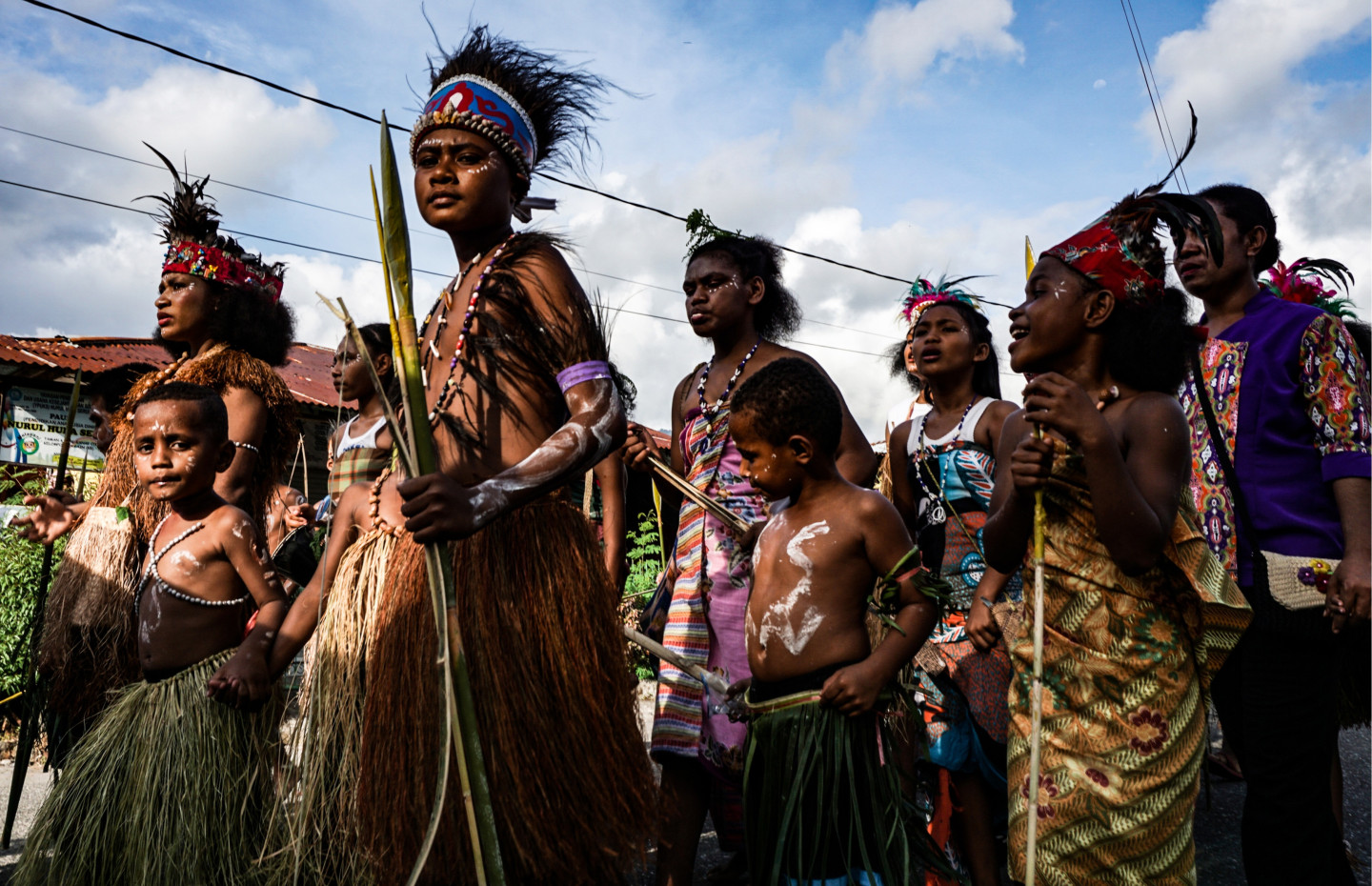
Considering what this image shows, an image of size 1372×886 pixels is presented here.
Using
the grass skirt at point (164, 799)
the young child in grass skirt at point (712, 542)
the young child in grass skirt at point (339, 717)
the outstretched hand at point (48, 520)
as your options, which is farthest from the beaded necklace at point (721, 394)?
the outstretched hand at point (48, 520)

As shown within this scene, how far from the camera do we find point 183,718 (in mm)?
2645

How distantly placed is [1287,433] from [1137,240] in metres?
0.93

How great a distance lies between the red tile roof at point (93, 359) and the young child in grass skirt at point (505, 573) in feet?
24.9

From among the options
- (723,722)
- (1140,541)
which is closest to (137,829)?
(723,722)

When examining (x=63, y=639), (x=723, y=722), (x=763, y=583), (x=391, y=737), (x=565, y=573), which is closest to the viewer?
(x=391, y=737)

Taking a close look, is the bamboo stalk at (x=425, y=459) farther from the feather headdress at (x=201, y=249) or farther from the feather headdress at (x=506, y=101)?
the feather headdress at (x=201, y=249)

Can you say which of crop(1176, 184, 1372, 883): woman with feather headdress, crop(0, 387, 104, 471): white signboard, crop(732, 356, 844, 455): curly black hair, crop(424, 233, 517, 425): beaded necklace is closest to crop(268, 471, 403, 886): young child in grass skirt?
crop(424, 233, 517, 425): beaded necklace

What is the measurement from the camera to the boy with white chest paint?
2.19 metres

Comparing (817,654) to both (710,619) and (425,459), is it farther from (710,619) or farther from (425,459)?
(425,459)

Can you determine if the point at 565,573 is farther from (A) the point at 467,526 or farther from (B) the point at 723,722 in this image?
(B) the point at 723,722

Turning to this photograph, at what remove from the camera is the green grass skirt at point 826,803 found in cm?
218

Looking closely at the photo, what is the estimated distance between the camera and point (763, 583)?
7.89 ft

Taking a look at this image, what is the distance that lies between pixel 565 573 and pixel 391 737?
0.49m

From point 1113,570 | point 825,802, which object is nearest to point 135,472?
point 825,802
